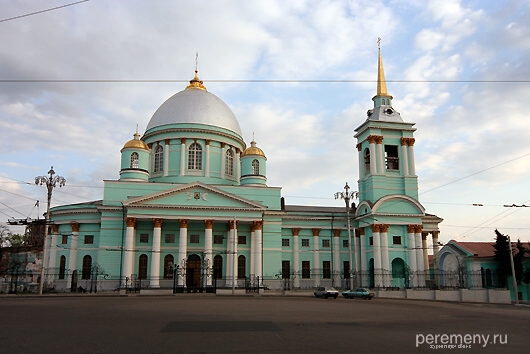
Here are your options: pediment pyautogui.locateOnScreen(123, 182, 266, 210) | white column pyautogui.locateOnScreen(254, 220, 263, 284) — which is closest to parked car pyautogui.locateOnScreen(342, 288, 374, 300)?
white column pyautogui.locateOnScreen(254, 220, 263, 284)

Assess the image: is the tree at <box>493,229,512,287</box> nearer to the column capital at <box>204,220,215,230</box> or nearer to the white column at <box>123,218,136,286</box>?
the column capital at <box>204,220,215,230</box>

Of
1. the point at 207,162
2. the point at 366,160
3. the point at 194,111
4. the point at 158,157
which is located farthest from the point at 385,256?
the point at 158,157

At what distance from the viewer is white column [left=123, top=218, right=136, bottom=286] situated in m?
41.5

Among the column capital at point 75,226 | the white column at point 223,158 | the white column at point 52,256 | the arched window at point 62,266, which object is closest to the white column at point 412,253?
the white column at point 223,158

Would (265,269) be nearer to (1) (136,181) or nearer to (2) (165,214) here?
(2) (165,214)

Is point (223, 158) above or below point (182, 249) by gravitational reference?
above

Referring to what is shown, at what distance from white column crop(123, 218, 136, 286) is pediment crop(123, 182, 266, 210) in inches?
66.1

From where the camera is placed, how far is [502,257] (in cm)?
4128

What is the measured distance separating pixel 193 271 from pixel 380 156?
21993 mm

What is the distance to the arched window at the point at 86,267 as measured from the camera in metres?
43.7

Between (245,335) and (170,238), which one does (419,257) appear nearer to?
(170,238)

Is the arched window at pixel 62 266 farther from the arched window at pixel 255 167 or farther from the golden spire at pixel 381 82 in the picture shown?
the golden spire at pixel 381 82

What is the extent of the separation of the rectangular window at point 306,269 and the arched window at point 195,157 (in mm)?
15148

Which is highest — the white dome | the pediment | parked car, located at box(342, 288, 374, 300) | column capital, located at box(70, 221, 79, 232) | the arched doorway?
the white dome
